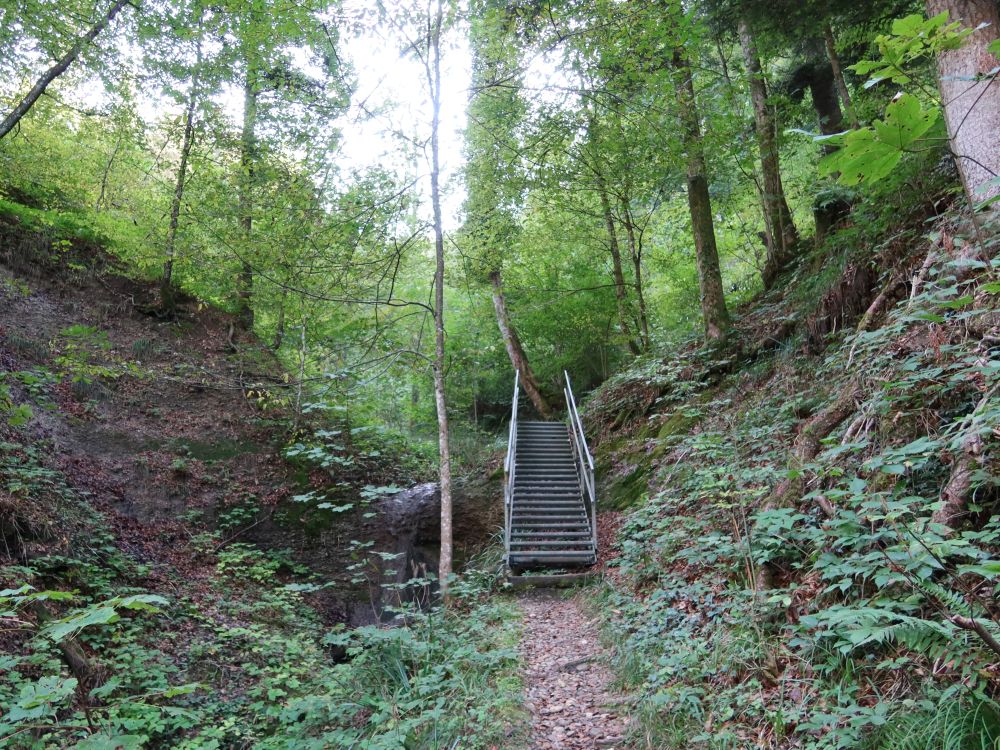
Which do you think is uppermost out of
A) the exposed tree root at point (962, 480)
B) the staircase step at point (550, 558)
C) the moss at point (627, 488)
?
the exposed tree root at point (962, 480)

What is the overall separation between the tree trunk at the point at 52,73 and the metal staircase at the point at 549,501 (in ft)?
23.6

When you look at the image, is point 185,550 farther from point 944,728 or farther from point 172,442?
point 944,728

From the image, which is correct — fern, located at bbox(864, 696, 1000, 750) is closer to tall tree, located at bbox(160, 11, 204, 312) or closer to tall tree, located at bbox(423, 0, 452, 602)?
tall tree, located at bbox(423, 0, 452, 602)

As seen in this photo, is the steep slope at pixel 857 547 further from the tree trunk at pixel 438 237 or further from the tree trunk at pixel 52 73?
the tree trunk at pixel 52 73

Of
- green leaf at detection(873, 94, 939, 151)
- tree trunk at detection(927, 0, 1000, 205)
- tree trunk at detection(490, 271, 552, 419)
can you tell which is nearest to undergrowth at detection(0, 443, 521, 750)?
green leaf at detection(873, 94, 939, 151)

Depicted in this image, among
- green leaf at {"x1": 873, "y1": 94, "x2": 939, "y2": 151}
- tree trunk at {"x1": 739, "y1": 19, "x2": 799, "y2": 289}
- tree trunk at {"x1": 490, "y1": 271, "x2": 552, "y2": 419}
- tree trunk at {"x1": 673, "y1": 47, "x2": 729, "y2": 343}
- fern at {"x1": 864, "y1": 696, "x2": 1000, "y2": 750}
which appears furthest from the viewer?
tree trunk at {"x1": 490, "y1": 271, "x2": 552, "y2": 419}

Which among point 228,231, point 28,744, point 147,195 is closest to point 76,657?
point 28,744

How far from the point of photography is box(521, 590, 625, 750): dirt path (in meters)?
3.48

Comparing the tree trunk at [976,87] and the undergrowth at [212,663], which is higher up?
the tree trunk at [976,87]

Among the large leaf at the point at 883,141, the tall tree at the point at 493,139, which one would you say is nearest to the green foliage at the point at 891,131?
the large leaf at the point at 883,141

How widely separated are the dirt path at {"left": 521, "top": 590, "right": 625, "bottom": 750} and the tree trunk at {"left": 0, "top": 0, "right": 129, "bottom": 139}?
22.8 ft

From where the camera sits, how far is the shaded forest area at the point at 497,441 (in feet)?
8.90

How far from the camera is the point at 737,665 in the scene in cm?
323

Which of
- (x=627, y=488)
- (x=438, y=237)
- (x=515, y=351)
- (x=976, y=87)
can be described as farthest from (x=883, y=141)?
(x=515, y=351)
